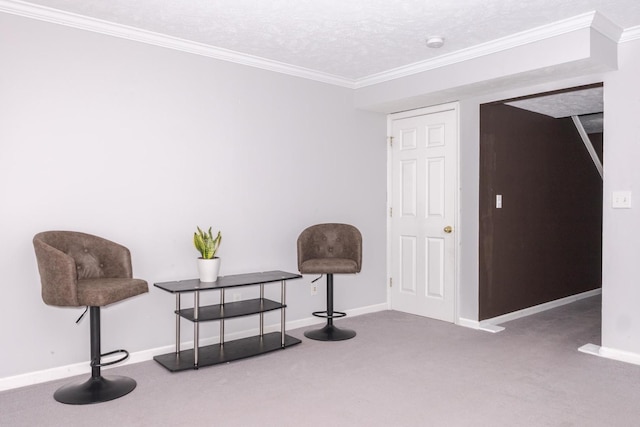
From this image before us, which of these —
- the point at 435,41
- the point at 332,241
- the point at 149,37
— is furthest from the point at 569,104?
the point at 149,37

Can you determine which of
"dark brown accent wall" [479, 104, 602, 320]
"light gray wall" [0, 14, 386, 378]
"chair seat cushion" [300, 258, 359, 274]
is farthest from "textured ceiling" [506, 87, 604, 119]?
"chair seat cushion" [300, 258, 359, 274]

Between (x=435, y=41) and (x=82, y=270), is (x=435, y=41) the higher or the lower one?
the higher one

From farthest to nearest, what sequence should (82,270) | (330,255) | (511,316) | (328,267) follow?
1. (511,316)
2. (330,255)
3. (328,267)
4. (82,270)

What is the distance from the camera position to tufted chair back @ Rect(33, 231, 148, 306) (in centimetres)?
268

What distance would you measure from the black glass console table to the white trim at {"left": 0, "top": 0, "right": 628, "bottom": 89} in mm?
1839

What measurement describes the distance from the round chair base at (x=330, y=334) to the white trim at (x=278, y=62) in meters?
2.39

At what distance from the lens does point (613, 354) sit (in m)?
3.55

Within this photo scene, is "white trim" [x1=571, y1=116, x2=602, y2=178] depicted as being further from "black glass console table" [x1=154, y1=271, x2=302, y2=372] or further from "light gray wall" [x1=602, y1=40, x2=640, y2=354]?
"black glass console table" [x1=154, y1=271, x2=302, y2=372]

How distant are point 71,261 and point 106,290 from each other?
0.83ft

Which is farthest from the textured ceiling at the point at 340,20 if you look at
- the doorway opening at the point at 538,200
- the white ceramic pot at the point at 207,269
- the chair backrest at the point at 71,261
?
the white ceramic pot at the point at 207,269

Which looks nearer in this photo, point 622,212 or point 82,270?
point 82,270

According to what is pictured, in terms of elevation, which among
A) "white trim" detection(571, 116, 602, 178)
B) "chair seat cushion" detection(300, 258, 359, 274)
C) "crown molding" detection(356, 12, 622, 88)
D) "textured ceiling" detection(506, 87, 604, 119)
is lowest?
"chair seat cushion" detection(300, 258, 359, 274)

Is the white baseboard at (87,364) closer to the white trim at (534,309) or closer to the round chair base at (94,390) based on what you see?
the round chair base at (94,390)

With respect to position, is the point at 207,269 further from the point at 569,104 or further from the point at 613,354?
the point at 569,104
